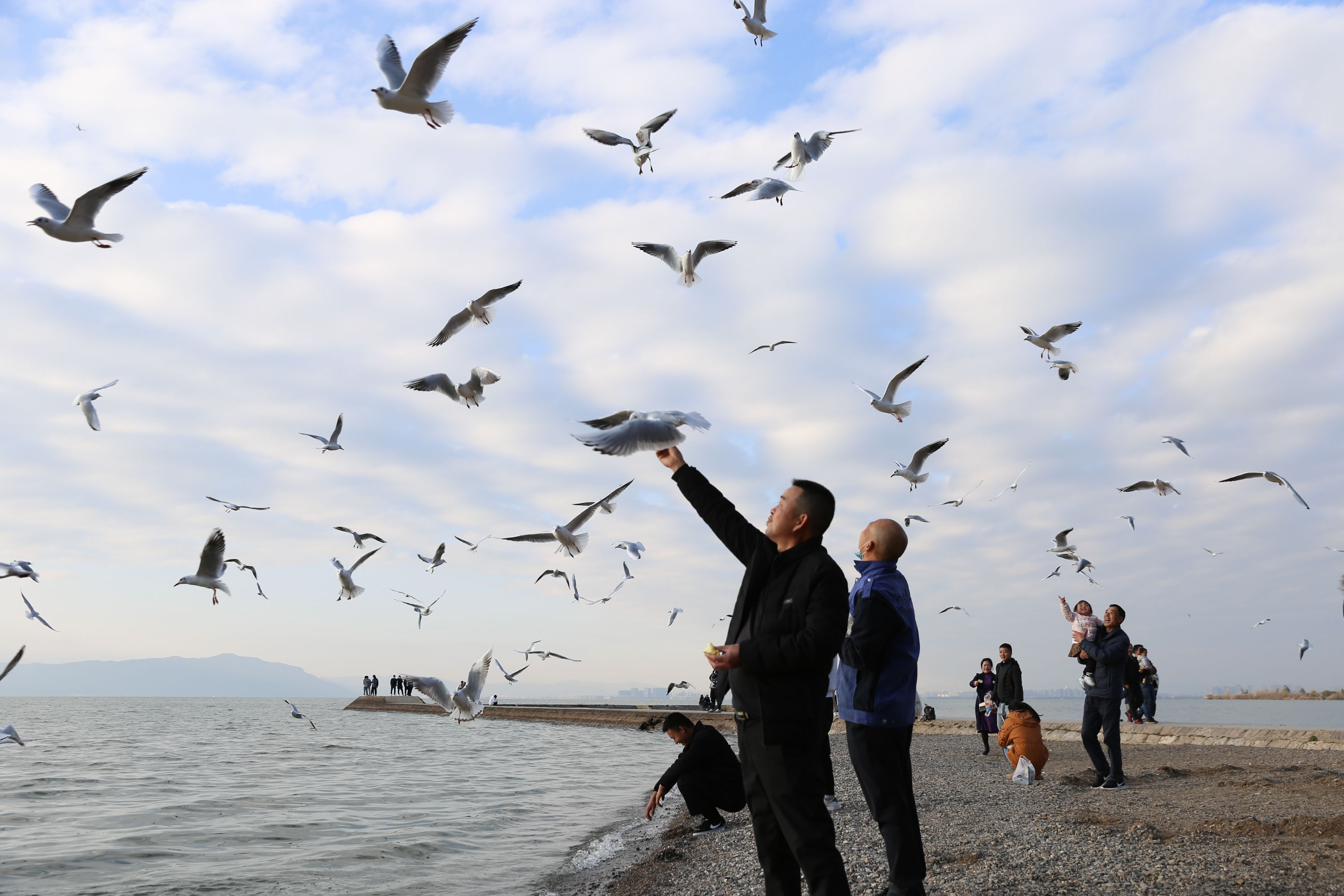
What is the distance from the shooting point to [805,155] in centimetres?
1076

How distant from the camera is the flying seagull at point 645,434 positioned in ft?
12.3

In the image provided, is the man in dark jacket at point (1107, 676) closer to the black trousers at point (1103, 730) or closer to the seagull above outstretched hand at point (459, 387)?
the black trousers at point (1103, 730)

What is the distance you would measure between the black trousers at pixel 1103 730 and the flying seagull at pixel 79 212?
10.2 m

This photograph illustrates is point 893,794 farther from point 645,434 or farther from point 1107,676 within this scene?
point 1107,676

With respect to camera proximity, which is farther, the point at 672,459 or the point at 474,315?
the point at 474,315

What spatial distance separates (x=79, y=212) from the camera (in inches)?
317

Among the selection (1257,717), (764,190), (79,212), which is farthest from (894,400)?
(1257,717)

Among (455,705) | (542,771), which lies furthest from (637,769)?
(455,705)

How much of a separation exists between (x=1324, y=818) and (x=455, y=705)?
302 inches

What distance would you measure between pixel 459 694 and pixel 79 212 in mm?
6005

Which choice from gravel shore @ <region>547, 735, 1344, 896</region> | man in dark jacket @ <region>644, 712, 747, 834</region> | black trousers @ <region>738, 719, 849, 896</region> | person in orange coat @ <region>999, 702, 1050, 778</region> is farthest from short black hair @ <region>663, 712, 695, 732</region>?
black trousers @ <region>738, 719, 849, 896</region>

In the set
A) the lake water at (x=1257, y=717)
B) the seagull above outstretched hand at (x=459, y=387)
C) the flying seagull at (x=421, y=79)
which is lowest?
the lake water at (x=1257, y=717)

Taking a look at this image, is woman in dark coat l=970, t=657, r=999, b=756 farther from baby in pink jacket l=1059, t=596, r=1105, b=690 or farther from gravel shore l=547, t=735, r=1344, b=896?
baby in pink jacket l=1059, t=596, r=1105, b=690

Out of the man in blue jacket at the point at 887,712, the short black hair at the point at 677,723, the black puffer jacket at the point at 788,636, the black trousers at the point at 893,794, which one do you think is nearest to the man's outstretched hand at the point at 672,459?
the black puffer jacket at the point at 788,636
